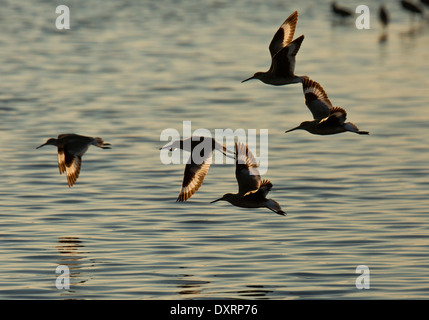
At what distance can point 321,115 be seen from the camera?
13281 mm

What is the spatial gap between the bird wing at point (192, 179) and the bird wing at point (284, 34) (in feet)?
7.16

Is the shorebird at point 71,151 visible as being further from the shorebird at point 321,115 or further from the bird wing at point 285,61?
the shorebird at point 321,115

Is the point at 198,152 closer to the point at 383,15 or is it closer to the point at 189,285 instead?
the point at 189,285

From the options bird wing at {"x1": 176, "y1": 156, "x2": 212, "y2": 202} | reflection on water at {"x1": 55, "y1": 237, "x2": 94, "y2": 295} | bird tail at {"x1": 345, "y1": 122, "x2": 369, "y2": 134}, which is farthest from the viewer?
reflection on water at {"x1": 55, "y1": 237, "x2": 94, "y2": 295}

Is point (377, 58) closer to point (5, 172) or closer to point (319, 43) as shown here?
point (319, 43)

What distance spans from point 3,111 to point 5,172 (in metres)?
6.83

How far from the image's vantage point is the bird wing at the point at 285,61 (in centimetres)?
1312

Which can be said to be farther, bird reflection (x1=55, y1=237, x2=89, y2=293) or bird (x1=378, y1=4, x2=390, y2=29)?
bird (x1=378, y1=4, x2=390, y2=29)

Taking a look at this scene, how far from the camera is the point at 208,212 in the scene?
601 inches

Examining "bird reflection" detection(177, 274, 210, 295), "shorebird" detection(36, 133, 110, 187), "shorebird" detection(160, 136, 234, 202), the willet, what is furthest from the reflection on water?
the willet

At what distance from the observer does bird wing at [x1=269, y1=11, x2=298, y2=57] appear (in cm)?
1369

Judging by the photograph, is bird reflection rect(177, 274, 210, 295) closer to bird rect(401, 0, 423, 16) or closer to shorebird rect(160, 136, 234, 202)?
shorebird rect(160, 136, 234, 202)

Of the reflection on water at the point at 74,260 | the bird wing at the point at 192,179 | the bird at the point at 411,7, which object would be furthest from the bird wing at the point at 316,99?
the bird at the point at 411,7

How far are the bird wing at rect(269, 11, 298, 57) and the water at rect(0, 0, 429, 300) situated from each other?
95.5 inches
